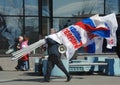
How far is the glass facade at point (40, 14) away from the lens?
24.5m

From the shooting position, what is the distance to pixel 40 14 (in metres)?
24.7

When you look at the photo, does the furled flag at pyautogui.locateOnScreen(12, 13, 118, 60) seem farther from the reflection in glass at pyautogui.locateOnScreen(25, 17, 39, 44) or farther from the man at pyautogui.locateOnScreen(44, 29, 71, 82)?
the reflection in glass at pyautogui.locateOnScreen(25, 17, 39, 44)

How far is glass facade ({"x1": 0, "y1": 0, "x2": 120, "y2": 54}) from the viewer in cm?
2450

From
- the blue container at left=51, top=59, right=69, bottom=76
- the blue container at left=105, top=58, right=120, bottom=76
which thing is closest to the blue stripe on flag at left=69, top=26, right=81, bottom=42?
the blue container at left=51, top=59, right=69, bottom=76

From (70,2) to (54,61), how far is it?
9513mm

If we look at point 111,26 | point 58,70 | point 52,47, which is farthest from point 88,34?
point 58,70

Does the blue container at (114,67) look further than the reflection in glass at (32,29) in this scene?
No

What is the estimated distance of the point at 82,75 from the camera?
19.7m

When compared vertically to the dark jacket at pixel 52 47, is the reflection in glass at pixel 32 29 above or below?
above

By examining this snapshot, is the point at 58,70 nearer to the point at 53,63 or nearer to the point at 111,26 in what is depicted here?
the point at 53,63

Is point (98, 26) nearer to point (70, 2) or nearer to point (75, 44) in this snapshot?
point (75, 44)

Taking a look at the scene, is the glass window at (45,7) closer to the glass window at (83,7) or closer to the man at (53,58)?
the glass window at (83,7)

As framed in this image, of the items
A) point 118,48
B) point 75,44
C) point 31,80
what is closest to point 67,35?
point 75,44

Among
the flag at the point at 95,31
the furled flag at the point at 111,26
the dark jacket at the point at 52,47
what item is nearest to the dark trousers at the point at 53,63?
the dark jacket at the point at 52,47
